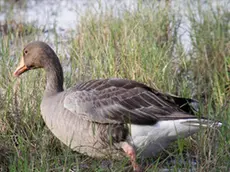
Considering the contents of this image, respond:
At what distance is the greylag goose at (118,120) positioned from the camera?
5652 mm

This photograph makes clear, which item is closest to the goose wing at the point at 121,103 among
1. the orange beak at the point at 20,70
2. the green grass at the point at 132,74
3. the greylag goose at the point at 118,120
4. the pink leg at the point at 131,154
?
the greylag goose at the point at 118,120

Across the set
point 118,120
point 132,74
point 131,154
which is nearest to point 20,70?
point 132,74

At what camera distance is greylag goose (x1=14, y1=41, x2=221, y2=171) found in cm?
565

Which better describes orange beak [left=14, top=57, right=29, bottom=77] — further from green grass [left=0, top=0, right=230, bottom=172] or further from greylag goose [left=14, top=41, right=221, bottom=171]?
greylag goose [left=14, top=41, right=221, bottom=171]

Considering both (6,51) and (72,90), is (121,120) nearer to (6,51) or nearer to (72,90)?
(72,90)

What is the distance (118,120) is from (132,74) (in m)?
1.54

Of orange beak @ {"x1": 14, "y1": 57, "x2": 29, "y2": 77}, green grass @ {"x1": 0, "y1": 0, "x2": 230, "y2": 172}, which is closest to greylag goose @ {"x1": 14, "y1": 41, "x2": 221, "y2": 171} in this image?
green grass @ {"x1": 0, "y1": 0, "x2": 230, "y2": 172}

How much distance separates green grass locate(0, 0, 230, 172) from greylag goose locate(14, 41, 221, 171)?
0.13m

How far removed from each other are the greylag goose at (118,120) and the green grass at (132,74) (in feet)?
0.41

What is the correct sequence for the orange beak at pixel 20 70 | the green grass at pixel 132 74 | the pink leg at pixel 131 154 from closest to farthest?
the green grass at pixel 132 74 → the pink leg at pixel 131 154 → the orange beak at pixel 20 70

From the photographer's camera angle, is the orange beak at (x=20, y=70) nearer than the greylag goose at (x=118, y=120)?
No

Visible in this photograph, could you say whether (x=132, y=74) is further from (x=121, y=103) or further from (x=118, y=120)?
(x=118, y=120)

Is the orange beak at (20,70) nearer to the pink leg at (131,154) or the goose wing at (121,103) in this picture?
the goose wing at (121,103)

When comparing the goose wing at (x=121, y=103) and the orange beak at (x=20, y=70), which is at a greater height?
the orange beak at (x=20, y=70)
